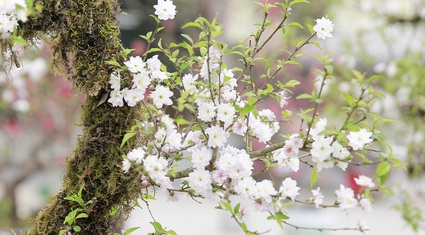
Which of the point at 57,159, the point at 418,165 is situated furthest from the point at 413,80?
the point at 57,159

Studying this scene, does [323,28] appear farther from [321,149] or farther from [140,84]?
[140,84]

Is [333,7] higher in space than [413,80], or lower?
higher

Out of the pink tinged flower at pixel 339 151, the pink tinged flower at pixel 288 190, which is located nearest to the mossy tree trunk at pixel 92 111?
the pink tinged flower at pixel 288 190

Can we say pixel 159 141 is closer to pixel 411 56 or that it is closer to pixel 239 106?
pixel 239 106

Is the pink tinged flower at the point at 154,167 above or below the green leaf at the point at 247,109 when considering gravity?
below

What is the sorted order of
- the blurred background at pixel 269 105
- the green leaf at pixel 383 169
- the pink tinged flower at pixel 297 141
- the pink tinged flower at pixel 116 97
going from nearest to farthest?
1. the green leaf at pixel 383 169
2. the pink tinged flower at pixel 297 141
3. the pink tinged flower at pixel 116 97
4. the blurred background at pixel 269 105

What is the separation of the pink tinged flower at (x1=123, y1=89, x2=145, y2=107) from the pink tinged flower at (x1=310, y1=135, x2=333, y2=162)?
14.6 inches

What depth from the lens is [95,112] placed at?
1.51 metres

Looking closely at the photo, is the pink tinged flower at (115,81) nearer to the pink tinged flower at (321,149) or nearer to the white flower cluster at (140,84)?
the white flower cluster at (140,84)

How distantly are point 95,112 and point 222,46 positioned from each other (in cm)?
33

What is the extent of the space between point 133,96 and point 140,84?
0.03m

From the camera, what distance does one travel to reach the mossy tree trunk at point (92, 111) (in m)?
1.47

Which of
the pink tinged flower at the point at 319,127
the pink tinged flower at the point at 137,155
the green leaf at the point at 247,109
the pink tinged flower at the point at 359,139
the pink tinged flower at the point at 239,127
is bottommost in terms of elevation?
the pink tinged flower at the point at 137,155

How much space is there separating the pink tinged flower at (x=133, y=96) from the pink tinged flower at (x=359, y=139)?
43cm
